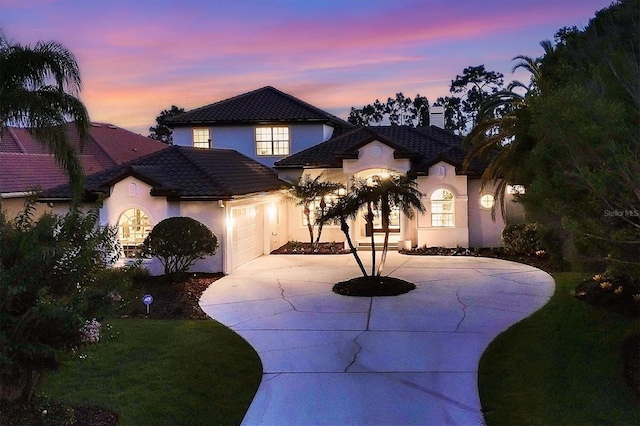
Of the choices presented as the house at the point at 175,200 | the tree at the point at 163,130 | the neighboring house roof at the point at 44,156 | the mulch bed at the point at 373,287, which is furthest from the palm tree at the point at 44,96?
the tree at the point at 163,130

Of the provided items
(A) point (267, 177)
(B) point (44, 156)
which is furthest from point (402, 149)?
(B) point (44, 156)

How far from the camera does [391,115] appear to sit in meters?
63.8

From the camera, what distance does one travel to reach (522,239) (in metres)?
20.4

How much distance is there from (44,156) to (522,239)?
2227 centimetres

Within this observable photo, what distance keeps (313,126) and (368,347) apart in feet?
58.5

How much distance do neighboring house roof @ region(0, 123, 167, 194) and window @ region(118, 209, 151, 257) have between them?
3.29 metres

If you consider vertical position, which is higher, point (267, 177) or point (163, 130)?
point (163, 130)

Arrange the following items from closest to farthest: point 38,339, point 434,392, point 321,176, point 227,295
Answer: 1. point 38,339
2. point 434,392
3. point 227,295
4. point 321,176

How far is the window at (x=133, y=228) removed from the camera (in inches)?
714

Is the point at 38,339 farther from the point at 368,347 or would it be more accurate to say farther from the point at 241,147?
the point at 241,147

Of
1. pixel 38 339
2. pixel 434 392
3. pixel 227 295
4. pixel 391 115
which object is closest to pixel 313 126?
pixel 227 295

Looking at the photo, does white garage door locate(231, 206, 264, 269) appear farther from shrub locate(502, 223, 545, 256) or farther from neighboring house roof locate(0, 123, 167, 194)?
shrub locate(502, 223, 545, 256)

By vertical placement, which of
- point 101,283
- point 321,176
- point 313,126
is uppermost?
point 313,126

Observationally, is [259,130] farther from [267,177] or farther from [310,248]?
[310,248]
